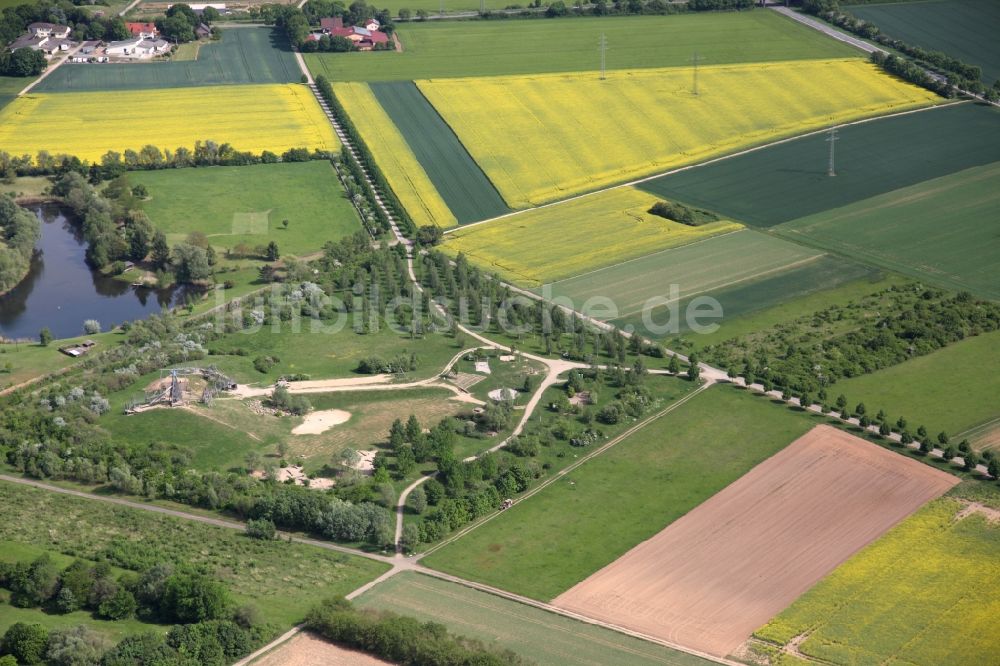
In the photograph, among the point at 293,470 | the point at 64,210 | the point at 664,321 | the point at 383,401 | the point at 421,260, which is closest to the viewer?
the point at 293,470

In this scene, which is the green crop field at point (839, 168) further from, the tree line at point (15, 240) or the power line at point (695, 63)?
the tree line at point (15, 240)

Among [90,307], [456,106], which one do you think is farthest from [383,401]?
[456,106]

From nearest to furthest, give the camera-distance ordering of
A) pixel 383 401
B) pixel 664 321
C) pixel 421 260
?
1. pixel 383 401
2. pixel 664 321
3. pixel 421 260

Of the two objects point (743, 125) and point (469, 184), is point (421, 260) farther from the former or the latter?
point (743, 125)

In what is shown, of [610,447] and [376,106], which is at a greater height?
[376,106]

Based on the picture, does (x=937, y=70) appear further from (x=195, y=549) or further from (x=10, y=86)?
(x=195, y=549)

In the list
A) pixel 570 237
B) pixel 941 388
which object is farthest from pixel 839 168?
pixel 941 388

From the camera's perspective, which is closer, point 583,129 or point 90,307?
point 90,307

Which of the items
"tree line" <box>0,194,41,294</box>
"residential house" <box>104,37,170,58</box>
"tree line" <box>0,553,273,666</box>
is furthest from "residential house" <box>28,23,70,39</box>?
"tree line" <box>0,553,273,666</box>
